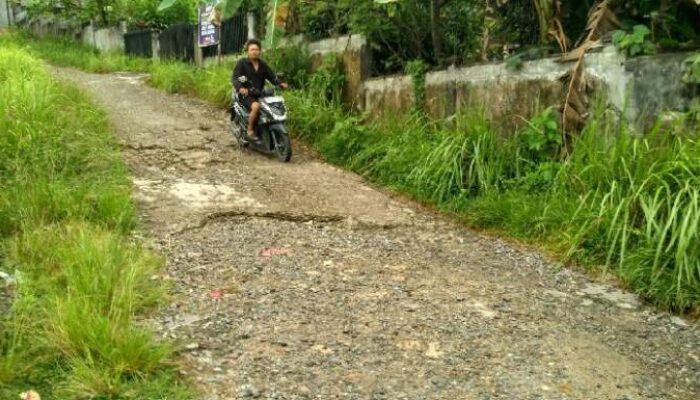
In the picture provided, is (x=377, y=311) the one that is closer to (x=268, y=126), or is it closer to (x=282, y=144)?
(x=282, y=144)

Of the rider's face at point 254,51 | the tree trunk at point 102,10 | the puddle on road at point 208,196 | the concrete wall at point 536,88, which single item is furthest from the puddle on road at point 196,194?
the tree trunk at point 102,10

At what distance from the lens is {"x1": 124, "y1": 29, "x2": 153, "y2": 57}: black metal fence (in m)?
15.8

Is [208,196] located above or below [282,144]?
below

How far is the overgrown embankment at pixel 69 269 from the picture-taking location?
9.18 ft

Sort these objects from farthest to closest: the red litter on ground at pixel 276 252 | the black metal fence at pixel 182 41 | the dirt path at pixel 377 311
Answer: the black metal fence at pixel 182 41 → the red litter on ground at pixel 276 252 → the dirt path at pixel 377 311

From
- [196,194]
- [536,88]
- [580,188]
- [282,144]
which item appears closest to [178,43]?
[282,144]

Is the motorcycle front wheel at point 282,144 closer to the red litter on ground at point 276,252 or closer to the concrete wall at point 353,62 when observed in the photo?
the concrete wall at point 353,62

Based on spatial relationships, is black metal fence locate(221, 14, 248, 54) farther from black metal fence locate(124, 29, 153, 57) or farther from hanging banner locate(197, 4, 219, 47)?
black metal fence locate(124, 29, 153, 57)

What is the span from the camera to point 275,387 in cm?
290

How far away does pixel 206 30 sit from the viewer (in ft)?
42.2

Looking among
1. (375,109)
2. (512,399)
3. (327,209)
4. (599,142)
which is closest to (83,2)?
(375,109)

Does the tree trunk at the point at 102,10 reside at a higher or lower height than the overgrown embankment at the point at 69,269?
higher

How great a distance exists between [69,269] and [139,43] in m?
13.8

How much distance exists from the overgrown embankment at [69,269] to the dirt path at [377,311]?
23cm
